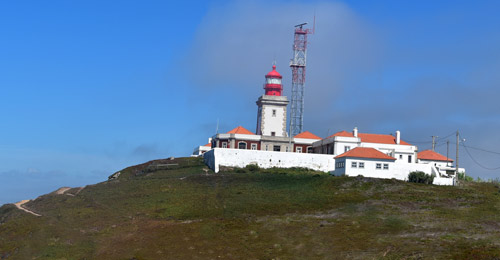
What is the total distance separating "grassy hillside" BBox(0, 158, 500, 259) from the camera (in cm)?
5566

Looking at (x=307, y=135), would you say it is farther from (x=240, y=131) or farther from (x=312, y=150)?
(x=240, y=131)

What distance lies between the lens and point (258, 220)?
218 ft

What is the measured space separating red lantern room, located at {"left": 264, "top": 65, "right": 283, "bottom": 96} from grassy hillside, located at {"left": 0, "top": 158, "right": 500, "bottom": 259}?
2264 cm

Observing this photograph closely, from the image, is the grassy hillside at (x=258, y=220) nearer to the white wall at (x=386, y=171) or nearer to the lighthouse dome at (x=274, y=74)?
the white wall at (x=386, y=171)

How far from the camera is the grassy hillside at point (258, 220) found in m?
55.7

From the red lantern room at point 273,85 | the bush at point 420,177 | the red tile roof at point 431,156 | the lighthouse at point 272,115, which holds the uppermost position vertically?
the red lantern room at point 273,85

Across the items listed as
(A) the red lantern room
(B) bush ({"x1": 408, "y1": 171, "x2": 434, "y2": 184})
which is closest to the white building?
(A) the red lantern room

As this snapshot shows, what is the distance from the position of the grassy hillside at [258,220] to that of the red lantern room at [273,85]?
74.3 ft

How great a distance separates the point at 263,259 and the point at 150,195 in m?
30.4

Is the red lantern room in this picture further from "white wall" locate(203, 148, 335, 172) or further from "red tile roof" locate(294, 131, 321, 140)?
"white wall" locate(203, 148, 335, 172)

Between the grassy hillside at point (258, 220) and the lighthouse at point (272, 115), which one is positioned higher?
the lighthouse at point (272, 115)

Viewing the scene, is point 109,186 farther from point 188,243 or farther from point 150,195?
point 188,243

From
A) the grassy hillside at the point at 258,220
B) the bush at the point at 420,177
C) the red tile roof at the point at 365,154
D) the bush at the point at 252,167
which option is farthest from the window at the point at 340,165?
the bush at the point at 252,167

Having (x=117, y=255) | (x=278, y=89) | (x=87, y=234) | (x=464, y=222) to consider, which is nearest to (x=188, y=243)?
(x=117, y=255)
